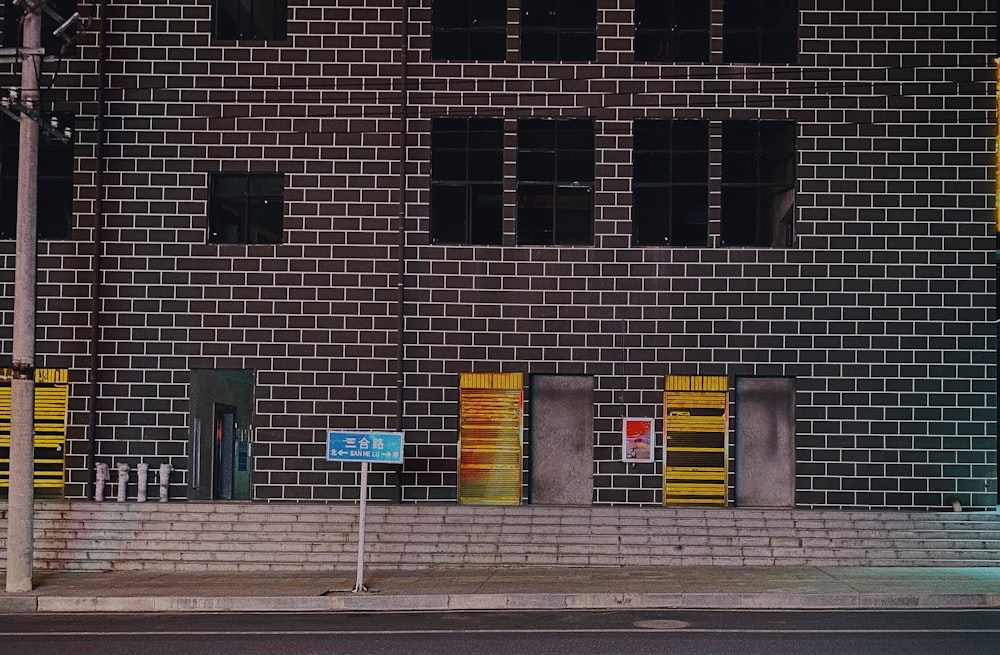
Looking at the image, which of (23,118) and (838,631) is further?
(23,118)

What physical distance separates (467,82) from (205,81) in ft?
15.2

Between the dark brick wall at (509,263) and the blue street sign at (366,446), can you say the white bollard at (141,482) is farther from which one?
the blue street sign at (366,446)

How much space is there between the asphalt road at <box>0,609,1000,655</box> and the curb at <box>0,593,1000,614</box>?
0.47 meters

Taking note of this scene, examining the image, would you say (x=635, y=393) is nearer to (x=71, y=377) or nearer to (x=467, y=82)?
(x=467, y=82)

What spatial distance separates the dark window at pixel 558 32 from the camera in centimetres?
2214

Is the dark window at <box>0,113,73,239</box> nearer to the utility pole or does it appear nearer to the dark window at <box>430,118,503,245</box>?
the utility pole

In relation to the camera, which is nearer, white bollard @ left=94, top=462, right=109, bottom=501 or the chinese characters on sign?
white bollard @ left=94, top=462, right=109, bottom=501

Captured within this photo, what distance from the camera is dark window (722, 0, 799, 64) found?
2209 centimetres

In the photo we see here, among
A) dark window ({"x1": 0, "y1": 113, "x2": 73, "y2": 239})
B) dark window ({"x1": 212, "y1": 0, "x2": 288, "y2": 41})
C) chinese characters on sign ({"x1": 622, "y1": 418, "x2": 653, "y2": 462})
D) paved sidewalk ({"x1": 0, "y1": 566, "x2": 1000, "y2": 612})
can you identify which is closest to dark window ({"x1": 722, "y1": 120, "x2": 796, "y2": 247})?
chinese characters on sign ({"x1": 622, "y1": 418, "x2": 653, "y2": 462})

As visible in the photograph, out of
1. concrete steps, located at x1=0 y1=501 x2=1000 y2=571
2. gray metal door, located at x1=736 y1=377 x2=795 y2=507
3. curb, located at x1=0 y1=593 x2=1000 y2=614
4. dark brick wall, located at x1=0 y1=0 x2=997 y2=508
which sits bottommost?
curb, located at x1=0 y1=593 x2=1000 y2=614

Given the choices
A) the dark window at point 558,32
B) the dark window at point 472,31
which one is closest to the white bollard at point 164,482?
the dark window at point 472,31

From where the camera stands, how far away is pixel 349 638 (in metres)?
14.6

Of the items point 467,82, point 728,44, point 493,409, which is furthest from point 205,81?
point 728,44

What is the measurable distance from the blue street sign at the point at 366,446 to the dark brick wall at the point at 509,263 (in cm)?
345
